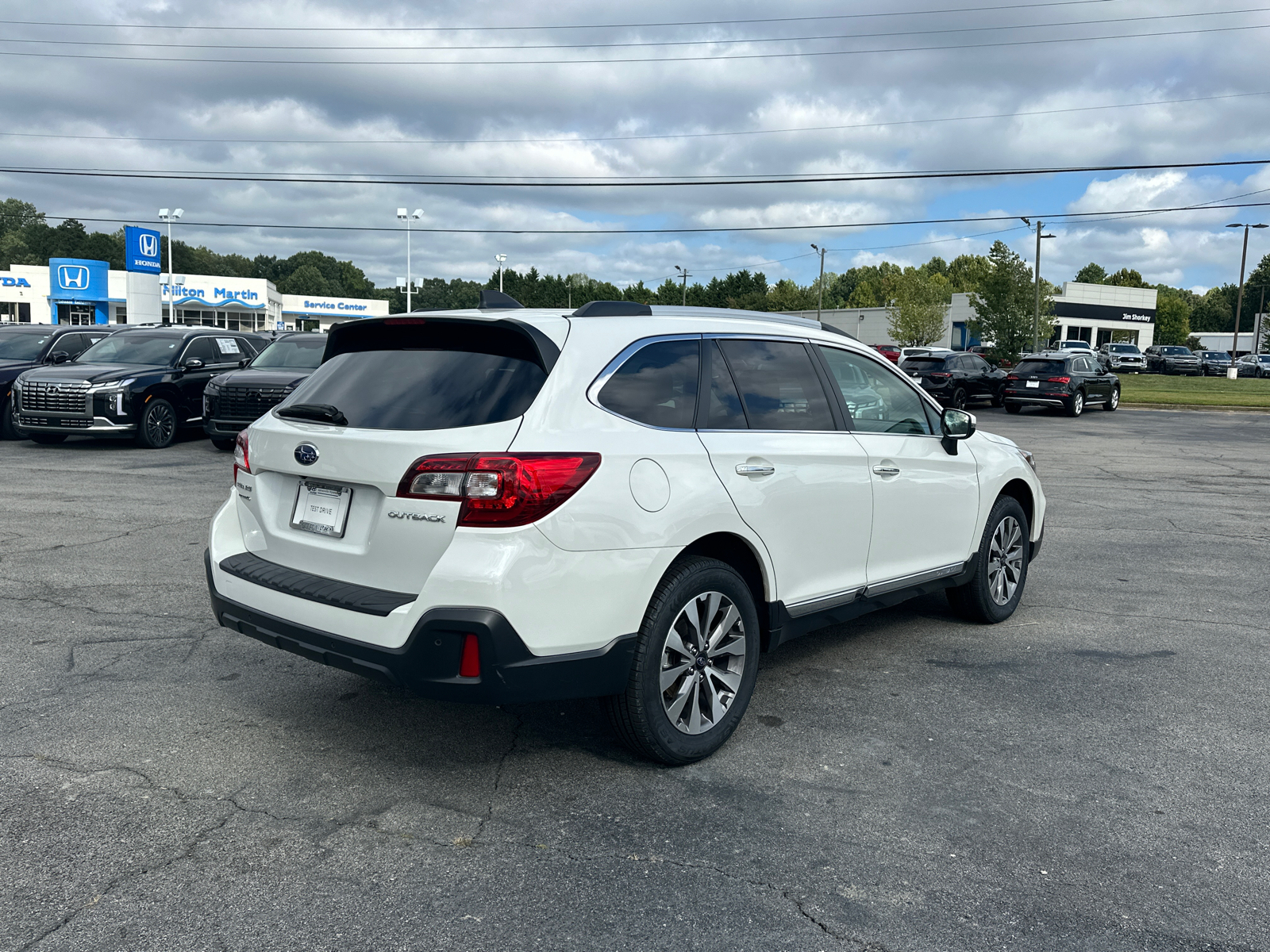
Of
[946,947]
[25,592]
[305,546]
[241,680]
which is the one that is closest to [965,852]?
[946,947]

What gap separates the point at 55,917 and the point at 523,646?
59.3 inches

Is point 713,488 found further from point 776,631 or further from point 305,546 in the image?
point 305,546

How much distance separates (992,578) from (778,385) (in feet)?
7.71

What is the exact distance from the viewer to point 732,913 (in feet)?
9.45

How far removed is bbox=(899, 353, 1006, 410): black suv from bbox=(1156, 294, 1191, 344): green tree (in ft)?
350

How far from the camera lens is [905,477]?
499cm

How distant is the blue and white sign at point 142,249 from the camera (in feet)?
159

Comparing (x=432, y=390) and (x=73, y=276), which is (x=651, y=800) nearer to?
(x=432, y=390)

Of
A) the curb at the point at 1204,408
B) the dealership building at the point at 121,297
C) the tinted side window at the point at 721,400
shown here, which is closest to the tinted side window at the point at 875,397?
the tinted side window at the point at 721,400

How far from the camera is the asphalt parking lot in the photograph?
2.83 metres

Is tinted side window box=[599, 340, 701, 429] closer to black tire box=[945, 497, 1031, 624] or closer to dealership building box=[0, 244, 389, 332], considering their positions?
black tire box=[945, 497, 1031, 624]

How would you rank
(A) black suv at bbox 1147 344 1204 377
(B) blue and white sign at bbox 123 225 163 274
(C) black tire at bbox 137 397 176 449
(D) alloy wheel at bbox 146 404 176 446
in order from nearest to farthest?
(C) black tire at bbox 137 397 176 449, (D) alloy wheel at bbox 146 404 176 446, (B) blue and white sign at bbox 123 225 163 274, (A) black suv at bbox 1147 344 1204 377

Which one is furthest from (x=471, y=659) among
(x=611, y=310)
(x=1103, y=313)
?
(x=1103, y=313)

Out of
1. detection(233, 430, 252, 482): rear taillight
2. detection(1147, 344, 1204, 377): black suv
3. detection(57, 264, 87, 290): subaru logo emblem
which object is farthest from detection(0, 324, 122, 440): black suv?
detection(1147, 344, 1204, 377): black suv
